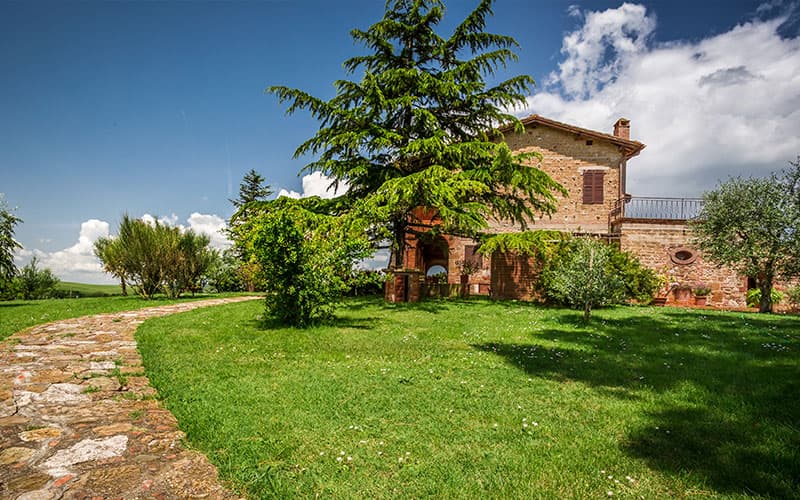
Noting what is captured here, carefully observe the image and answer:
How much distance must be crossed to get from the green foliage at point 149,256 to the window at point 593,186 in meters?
20.8

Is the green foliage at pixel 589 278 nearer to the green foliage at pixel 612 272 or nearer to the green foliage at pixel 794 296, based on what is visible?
the green foliage at pixel 612 272

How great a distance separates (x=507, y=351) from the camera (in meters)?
6.88

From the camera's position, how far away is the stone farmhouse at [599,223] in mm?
18859

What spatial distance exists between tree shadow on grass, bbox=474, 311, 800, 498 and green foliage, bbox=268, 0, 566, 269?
6132 millimetres

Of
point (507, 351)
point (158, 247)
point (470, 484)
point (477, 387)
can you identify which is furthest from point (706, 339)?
point (158, 247)

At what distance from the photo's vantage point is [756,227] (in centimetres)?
1452

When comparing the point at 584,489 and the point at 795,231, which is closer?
the point at 584,489

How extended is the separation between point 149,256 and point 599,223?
22.3 m

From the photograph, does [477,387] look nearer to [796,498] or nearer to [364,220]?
[796,498]

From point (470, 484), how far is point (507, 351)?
4344mm

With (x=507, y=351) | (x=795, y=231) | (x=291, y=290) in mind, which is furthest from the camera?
(x=795, y=231)

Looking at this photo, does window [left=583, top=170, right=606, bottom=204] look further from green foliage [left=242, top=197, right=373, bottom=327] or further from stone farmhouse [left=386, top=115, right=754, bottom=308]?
green foliage [left=242, top=197, right=373, bottom=327]

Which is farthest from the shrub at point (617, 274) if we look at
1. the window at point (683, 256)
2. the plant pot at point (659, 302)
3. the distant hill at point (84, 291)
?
the distant hill at point (84, 291)

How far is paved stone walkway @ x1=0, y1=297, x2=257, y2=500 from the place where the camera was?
105 inches
